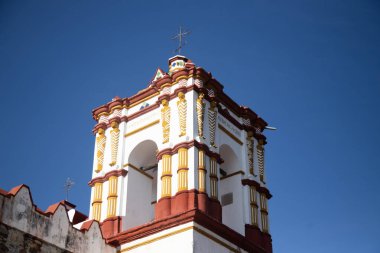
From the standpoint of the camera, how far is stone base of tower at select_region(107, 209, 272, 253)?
13273 mm

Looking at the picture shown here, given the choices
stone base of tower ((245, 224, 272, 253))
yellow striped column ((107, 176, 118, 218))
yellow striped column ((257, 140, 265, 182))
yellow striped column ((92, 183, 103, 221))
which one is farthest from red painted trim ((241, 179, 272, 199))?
A: yellow striped column ((92, 183, 103, 221))

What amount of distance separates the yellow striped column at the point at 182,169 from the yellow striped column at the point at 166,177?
12.9 inches

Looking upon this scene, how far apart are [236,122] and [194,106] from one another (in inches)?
75.0

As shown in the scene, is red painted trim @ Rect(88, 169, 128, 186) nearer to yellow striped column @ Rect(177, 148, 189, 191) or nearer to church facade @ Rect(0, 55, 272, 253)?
church facade @ Rect(0, 55, 272, 253)

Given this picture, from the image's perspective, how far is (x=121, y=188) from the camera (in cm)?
1555

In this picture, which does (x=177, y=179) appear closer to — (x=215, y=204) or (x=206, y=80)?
(x=215, y=204)

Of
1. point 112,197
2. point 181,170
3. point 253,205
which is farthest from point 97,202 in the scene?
point 253,205

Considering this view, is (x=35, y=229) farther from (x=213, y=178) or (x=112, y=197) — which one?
(x=213, y=178)

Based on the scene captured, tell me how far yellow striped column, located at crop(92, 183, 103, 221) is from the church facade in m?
0.02

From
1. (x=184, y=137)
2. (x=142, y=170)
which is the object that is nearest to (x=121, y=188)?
(x=142, y=170)

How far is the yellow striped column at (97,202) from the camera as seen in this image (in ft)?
50.7

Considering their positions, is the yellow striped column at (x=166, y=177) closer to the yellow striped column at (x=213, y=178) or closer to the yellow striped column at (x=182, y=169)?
the yellow striped column at (x=182, y=169)

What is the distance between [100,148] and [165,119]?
2050 millimetres

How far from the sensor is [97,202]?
51.4 feet
